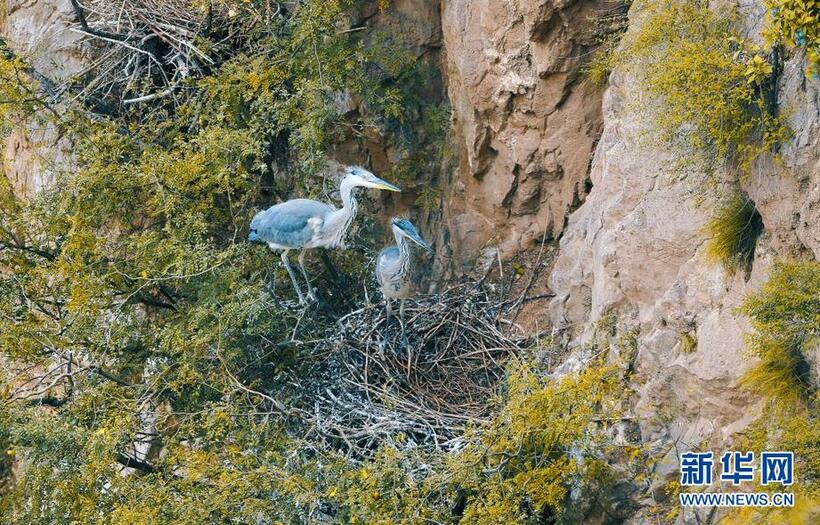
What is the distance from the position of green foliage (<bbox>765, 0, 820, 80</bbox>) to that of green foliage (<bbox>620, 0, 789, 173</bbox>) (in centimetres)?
17

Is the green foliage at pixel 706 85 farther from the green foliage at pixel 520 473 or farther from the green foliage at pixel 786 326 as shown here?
the green foliage at pixel 520 473

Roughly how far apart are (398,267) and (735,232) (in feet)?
8.37

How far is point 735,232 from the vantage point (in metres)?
6.05

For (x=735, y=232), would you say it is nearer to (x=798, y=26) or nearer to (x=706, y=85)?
(x=706, y=85)

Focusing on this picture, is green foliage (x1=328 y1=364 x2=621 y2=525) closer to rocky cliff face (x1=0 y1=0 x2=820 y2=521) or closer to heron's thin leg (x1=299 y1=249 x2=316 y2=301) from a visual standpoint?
rocky cliff face (x1=0 y1=0 x2=820 y2=521)

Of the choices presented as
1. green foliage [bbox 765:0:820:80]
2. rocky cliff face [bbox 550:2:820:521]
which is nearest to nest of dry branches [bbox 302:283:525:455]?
rocky cliff face [bbox 550:2:820:521]

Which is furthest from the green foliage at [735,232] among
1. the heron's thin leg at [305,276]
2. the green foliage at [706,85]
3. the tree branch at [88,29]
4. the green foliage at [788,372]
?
the tree branch at [88,29]

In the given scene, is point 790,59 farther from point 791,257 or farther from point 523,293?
point 523,293

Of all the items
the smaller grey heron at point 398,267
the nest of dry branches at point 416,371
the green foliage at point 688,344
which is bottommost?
the nest of dry branches at point 416,371

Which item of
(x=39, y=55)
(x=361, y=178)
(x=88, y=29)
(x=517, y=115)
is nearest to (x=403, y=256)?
(x=361, y=178)

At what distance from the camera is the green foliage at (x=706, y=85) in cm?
571

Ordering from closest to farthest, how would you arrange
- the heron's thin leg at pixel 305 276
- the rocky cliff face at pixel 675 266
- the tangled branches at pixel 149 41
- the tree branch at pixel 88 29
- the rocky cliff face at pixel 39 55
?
1. the rocky cliff face at pixel 675 266
2. the heron's thin leg at pixel 305 276
3. the tree branch at pixel 88 29
4. the tangled branches at pixel 149 41
5. the rocky cliff face at pixel 39 55

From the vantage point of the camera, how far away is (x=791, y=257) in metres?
5.68

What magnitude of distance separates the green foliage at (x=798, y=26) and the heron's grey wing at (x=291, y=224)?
3.52 m
